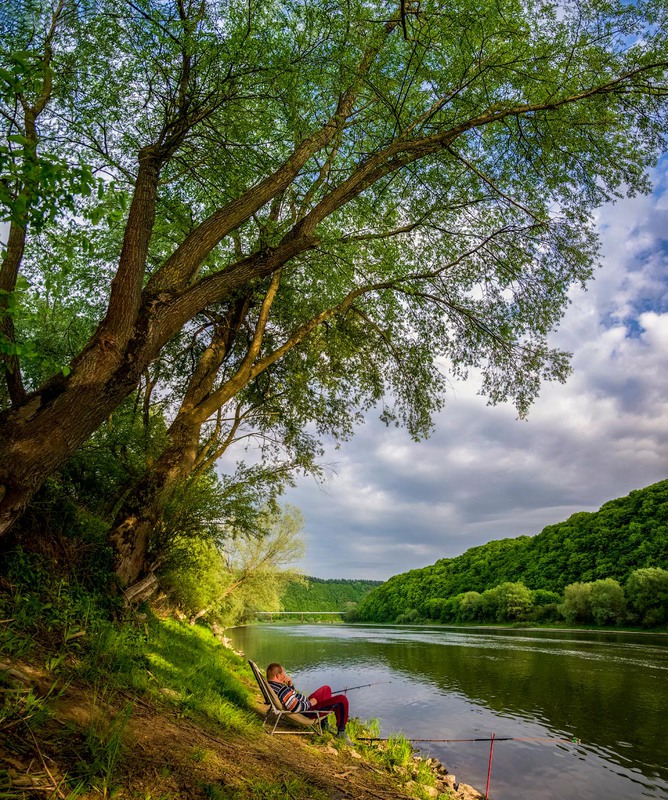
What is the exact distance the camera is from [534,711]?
13109 millimetres

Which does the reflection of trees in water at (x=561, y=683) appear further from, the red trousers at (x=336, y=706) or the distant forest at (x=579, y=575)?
the distant forest at (x=579, y=575)

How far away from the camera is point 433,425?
500 inches

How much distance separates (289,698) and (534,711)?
31.6 ft

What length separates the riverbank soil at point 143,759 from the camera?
9.21 ft

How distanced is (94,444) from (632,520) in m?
63.1

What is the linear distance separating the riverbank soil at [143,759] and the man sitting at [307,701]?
5.26 feet

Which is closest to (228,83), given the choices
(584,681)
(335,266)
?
(335,266)

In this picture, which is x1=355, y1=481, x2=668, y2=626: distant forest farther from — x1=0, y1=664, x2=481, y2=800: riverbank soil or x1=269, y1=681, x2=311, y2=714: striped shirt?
x1=0, y1=664, x2=481, y2=800: riverbank soil

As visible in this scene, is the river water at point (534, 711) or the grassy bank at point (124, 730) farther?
the river water at point (534, 711)

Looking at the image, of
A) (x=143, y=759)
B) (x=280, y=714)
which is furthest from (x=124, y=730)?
(x=280, y=714)

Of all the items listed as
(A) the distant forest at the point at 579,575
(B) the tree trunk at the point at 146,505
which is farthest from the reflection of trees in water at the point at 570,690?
(A) the distant forest at the point at 579,575

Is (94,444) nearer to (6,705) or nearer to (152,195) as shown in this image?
(152,195)

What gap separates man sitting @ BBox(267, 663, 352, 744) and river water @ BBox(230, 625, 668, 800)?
266cm

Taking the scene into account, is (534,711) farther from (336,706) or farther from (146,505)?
(146,505)
